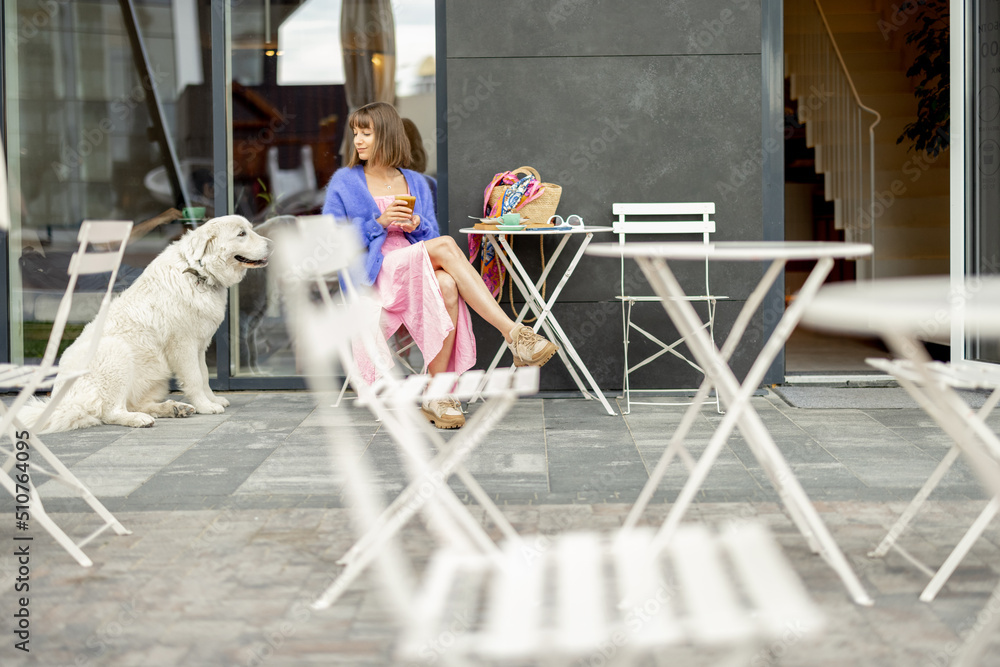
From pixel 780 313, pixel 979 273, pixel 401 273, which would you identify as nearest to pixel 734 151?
A: pixel 780 313

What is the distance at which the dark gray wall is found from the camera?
486 cm

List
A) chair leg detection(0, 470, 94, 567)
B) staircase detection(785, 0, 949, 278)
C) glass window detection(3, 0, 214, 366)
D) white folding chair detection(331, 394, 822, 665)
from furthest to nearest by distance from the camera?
1. staircase detection(785, 0, 949, 278)
2. glass window detection(3, 0, 214, 366)
3. chair leg detection(0, 470, 94, 567)
4. white folding chair detection(331, 394, 822, 665)

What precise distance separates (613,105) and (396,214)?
4.40ft

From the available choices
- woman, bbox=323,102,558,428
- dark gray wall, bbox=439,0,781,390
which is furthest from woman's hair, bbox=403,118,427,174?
→ woman, bbox=323,102,558,428

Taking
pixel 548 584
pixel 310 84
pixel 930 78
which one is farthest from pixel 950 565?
pixel 930 78

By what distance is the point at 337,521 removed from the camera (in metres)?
2.77

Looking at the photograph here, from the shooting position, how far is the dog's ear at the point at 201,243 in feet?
14.2

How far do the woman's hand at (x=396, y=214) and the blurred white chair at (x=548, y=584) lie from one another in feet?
5.74

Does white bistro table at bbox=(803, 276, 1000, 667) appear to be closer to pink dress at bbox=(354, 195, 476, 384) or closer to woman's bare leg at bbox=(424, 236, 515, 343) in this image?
woman's bare leg at bbox=(424, 236, 515, 343)

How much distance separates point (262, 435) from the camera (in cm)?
403

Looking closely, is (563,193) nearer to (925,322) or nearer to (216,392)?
(216,392)

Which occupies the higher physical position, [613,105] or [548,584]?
[613,105]

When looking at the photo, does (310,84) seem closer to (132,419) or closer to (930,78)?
(132,419)

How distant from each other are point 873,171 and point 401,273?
179 inches
